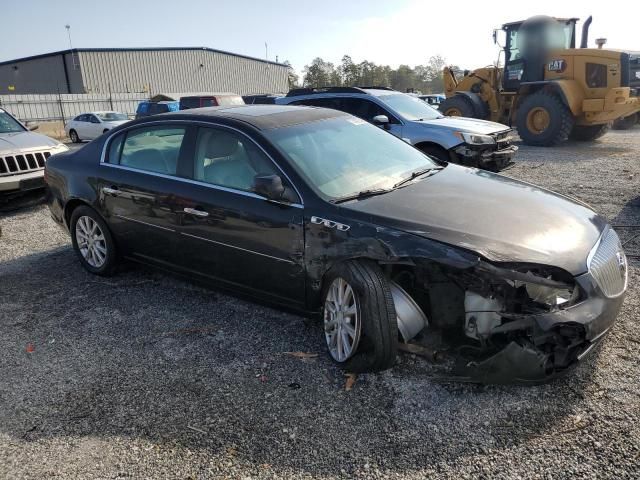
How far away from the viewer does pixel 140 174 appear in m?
4.44

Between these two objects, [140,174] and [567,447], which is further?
[140,174]

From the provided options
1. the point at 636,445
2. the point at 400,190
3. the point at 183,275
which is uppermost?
the point at 400,190

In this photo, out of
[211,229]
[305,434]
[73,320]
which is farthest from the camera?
[73,320]

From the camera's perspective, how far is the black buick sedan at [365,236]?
2.81 metres

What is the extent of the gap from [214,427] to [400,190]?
2.00m

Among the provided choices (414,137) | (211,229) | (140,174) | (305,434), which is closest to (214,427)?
(305,434)

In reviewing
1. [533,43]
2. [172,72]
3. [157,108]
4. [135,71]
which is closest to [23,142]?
[533,43]

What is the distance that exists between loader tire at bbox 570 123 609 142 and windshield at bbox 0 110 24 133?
13935 mm

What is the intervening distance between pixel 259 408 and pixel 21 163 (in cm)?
662

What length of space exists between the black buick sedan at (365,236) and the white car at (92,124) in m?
17.8

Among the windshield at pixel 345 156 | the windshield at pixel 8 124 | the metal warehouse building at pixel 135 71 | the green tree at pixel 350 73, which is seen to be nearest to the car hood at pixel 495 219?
the windshield at pixel 345 156

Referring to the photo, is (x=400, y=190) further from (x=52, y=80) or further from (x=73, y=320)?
(x=52, y=80)

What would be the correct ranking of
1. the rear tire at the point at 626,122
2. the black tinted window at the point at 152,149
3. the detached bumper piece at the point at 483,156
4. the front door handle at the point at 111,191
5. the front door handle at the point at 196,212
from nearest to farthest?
the front door handle at the point at 196,212
the black tinted window at the point at 152,149
the front door handle at the point at 111,191
the detached bumper piece at the point at 483,156
the rear tire at the point at 626,122

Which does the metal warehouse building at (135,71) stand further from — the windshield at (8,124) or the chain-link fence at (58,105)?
the windshield at (8,124)
